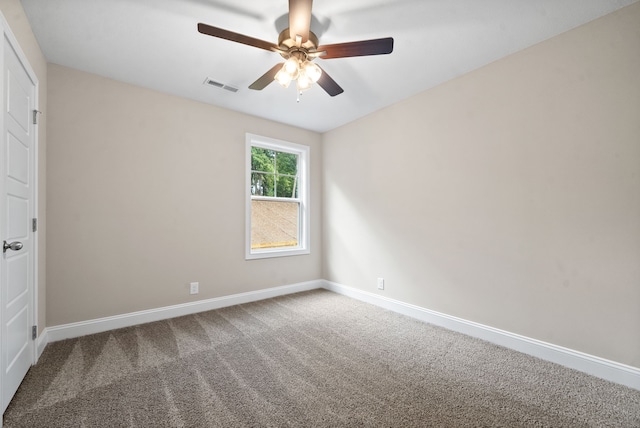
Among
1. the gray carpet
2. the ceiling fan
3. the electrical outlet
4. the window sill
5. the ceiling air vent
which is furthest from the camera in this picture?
the window sill

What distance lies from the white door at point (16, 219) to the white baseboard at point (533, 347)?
3334 mm

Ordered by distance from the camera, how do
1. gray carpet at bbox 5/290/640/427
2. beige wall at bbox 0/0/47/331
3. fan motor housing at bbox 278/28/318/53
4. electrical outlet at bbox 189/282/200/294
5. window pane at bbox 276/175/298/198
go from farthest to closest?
1. window pane at bbox 276/175/298/198
2. electrical outlet at bbox 189/282/200/294
3. beige wall at bbox 0/0/47/331
4. fan motor housing at bbox 278/28/318/53
5. gray carpet at bbox 5/290/640/427

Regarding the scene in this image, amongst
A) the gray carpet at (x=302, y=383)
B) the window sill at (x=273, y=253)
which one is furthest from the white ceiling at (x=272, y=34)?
the gray carpet at (x=302, y=383)

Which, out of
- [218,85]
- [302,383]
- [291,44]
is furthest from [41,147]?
[302,383]

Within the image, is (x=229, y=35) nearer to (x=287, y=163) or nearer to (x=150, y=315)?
(x=287, y=163)

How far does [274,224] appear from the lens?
421cm

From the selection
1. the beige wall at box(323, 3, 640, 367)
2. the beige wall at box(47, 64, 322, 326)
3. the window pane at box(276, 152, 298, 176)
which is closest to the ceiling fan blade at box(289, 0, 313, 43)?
the beige wall at box(323, 3, 640, 367)

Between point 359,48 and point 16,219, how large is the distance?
8.46 feet

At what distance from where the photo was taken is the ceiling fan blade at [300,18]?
1.62 meters

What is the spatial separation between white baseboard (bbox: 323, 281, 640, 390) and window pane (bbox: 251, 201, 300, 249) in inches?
69.2

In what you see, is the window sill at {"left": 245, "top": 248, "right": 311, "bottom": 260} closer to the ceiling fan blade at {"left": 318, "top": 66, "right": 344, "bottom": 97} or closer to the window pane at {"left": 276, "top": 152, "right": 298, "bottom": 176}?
the window pane at {"left": 276, "top": 152, "right": 298, "bottom": 176}

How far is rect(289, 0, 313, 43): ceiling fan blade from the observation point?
1615 mm

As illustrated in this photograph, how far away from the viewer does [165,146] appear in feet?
10.4

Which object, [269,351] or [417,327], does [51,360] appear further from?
[417,327]
